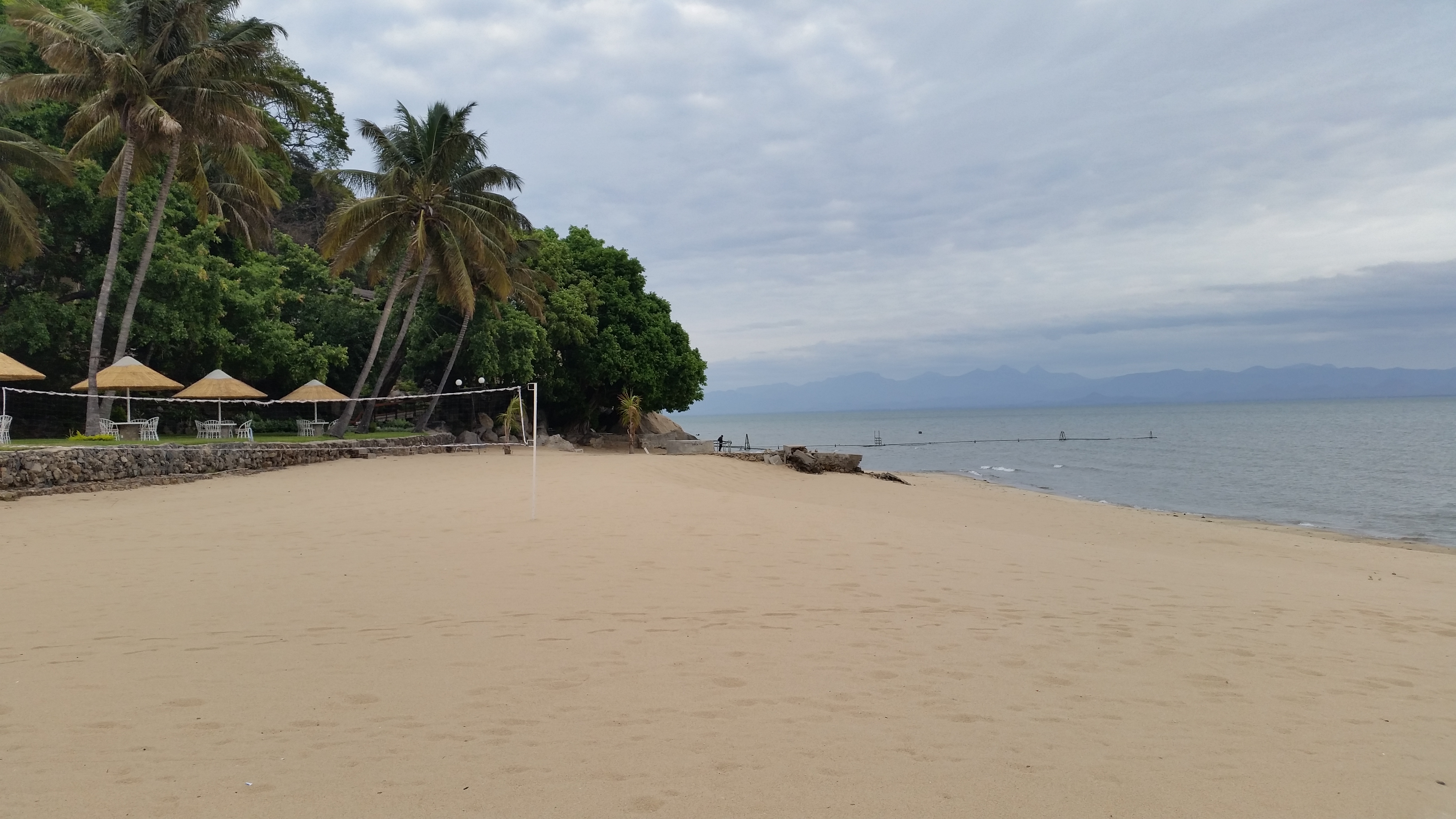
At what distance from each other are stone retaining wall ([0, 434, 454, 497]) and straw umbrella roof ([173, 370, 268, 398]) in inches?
93.4

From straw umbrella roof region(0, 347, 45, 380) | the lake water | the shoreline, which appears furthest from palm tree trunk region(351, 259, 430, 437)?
the lake water

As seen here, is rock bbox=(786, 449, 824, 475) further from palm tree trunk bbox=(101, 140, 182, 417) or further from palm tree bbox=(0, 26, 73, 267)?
palm tree bbox=(0, 26, 73, 267)

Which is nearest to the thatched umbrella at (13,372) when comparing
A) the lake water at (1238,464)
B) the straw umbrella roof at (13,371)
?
the straw umbrella roof at (13,371)

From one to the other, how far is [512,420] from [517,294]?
4.63 meters

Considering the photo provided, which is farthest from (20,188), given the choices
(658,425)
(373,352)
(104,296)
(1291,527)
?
(1291,527)

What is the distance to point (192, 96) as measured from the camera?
59.3 feet

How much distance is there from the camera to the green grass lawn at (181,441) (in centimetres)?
1486

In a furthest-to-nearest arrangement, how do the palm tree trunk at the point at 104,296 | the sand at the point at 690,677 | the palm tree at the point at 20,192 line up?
the palm tree trunk at the point at 104,296 → the palm tree at the point at 20,192 → the sand at the point at 690,677

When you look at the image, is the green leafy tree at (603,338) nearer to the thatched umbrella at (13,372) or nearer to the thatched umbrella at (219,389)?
the thatched umbrella at (219,389)

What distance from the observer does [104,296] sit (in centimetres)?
1733

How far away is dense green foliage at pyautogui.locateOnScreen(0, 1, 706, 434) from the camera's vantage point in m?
20.1

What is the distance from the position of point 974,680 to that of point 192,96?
69.2 ft

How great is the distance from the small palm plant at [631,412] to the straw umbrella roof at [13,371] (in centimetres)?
1849

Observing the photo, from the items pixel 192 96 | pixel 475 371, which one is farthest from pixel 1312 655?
pixel 475 371
